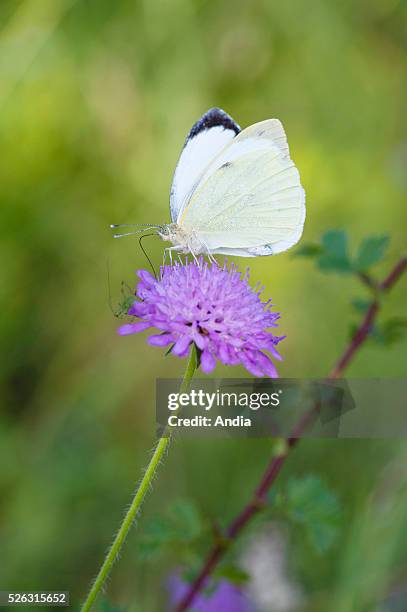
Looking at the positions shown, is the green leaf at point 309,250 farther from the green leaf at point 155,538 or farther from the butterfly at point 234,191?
the green leaf at point 155,538

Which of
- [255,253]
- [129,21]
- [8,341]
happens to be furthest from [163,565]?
[129,21]

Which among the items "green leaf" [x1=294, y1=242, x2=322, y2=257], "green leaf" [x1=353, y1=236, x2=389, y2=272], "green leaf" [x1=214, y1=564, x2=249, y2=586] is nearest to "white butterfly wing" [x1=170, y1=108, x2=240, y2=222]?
"green leaf" [x1=294, y1=242, x2=322, y2=257]

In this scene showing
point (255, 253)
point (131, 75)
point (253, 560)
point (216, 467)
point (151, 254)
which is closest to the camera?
point (255, 253)

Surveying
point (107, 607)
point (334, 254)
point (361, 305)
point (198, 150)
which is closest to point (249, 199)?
point (198, 150)

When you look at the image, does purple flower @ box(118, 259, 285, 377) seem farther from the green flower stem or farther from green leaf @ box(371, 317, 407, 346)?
green leaf @ box(371, 317, 407, 346)

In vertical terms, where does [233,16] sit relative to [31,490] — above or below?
above

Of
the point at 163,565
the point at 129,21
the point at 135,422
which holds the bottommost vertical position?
the point at 163,565

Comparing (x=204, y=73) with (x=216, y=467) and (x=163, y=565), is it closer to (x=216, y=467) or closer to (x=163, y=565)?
(x=216, y=467)
